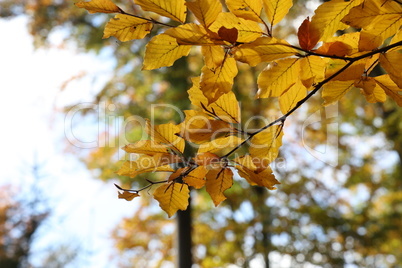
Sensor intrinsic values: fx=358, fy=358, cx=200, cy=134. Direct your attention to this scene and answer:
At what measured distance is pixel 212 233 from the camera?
515cm

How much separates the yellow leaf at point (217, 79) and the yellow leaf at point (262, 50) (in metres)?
0.03

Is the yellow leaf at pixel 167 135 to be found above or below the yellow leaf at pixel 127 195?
above

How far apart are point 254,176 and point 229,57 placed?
0.60 ft

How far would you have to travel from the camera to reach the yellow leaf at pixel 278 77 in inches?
21.5

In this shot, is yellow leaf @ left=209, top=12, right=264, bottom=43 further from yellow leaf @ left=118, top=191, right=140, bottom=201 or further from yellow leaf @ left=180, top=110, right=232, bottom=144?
yellow leaf @ left=118, top=191, right=140, bottom=201

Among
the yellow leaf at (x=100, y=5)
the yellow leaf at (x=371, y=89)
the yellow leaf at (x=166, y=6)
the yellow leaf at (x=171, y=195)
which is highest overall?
the yellow leaf at (x=100, y=5)

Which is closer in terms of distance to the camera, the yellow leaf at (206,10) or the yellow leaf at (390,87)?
the yellow leaf at (206,10)

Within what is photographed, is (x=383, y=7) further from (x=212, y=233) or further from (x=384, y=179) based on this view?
(x=384, y=179)

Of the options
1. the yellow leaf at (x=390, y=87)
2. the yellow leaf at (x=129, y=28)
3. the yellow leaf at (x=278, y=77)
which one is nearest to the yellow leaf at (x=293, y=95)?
the yellow leaf at (x=278, y=77)

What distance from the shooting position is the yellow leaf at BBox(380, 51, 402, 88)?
527 mm

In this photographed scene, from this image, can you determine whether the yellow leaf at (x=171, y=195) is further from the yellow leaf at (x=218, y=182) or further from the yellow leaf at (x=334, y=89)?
the yellow leaf at (x=334, y=89)

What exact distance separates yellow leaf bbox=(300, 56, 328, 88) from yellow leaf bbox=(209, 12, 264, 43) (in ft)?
0.29

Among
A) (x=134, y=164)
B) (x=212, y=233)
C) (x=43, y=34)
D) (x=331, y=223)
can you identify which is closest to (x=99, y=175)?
(x=212, y=233)

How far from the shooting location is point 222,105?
22.5 inches
